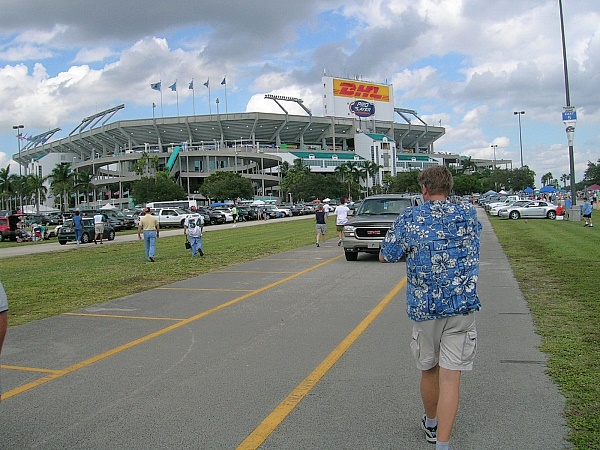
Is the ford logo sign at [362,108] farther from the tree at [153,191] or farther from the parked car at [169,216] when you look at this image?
the parked car at [169,216]

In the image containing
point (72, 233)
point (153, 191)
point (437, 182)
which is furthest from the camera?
point (153, 191)

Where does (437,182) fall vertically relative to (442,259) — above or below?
above

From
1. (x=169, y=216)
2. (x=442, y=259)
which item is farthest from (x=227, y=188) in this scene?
(x=442, y=259)

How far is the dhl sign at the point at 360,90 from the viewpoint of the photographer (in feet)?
482

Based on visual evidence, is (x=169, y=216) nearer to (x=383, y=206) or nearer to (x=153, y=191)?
(x=383, y=206)

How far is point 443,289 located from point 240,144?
462ft

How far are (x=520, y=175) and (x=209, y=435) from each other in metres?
140

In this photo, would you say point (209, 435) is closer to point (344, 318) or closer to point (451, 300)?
point (451, 300)

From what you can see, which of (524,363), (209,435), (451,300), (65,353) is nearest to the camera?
(451,300)

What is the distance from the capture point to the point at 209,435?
457cm

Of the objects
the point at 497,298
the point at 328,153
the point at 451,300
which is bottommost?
the point at 497,298

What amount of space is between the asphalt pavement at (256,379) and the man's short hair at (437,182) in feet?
5.86

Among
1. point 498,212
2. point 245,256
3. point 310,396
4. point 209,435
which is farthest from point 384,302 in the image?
point 498,212

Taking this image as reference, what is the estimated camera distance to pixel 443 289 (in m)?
4.07
